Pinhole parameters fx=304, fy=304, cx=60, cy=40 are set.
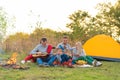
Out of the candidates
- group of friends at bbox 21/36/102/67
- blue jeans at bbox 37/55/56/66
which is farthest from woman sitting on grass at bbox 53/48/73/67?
blue jeans at bbox 37/55/56/66

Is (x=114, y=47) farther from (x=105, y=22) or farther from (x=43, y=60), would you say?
(x=105, y=22)

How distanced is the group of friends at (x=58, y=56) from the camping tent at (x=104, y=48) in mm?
2265

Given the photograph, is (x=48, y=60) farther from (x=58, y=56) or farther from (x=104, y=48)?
(x=104, y=48)

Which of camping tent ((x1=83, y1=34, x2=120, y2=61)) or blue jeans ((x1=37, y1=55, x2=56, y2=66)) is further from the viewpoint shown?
camping tent ((x1=83, y1=34, x2=120, y2=61))

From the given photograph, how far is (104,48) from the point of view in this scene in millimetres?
11328

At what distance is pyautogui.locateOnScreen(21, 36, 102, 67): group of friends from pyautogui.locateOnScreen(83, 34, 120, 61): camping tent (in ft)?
7.43

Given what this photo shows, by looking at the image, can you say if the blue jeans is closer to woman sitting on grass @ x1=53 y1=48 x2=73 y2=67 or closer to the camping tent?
woman sitting on grass @ x1=53 y1=48 x2=73 y2=67

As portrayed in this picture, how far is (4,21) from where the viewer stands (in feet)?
61.1

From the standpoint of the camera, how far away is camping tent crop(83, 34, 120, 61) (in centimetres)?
1108

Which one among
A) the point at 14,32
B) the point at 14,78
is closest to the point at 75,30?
the point at 14,32

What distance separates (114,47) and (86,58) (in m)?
2.61

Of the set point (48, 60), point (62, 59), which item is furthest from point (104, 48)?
point (48, 60)

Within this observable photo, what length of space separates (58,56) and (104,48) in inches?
139

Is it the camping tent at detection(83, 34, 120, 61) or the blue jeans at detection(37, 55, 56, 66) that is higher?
the camping tent at detection(83, 34, 120, 61)
